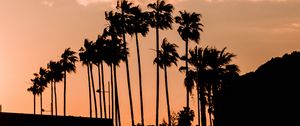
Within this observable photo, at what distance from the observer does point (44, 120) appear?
5800cm

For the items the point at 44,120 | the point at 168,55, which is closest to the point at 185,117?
the point at 168,55

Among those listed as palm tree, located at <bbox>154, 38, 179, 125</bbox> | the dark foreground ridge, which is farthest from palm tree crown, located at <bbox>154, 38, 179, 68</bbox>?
the dark foreground ridge

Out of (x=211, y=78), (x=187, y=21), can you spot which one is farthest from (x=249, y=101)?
(x=187, y=21)

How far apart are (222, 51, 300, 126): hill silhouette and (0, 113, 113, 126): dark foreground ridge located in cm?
2184

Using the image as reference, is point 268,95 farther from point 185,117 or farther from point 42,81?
point 42,81

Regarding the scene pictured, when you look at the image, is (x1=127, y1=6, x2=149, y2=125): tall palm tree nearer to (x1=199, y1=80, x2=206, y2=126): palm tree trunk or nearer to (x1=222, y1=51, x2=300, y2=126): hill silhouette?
(x1=199, y1=80, x2=206, y2=126): palm tree trunk

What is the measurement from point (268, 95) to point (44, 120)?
27.2 m

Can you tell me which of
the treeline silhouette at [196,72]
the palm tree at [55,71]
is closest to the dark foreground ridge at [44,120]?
the treeline silhouette at [196,72]

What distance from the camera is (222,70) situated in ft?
265

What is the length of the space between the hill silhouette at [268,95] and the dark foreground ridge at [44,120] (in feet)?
71.6

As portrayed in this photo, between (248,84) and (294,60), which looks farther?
(248,84)

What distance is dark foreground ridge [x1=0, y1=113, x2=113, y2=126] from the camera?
180ft

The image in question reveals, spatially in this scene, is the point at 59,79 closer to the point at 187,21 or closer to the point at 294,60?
the point at 187,21

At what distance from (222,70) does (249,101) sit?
4007 cm
